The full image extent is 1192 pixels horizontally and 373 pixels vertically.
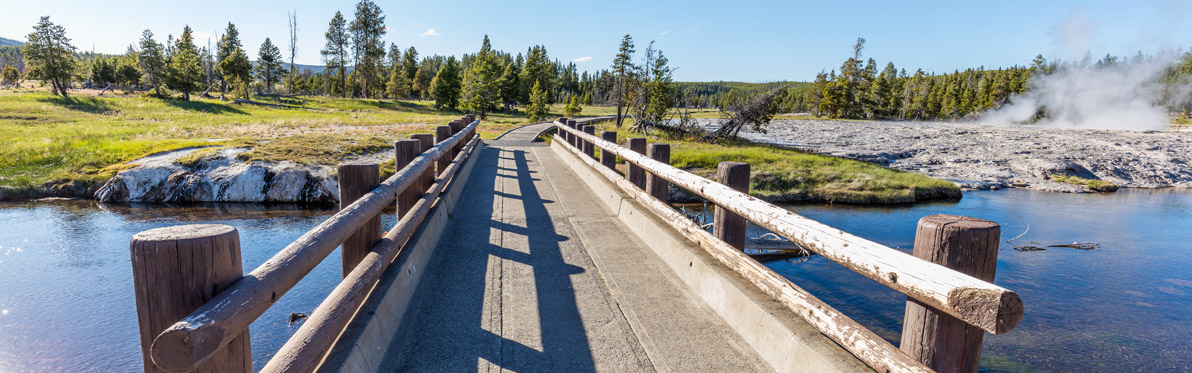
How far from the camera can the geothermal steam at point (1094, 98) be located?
56656 mm

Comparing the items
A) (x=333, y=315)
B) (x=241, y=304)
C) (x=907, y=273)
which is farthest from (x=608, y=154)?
(x=241, y=304)

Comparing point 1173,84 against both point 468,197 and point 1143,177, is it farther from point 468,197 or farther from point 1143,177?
point 468,197

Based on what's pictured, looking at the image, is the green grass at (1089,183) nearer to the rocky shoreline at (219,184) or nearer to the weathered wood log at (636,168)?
the weathered wood log at (636,168)

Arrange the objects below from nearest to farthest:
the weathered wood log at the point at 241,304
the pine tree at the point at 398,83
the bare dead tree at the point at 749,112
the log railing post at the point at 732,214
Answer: the weathered wood log at the point at 241,304 → the log railing post at the point at 732,214 → the bare dead tree at the point at 749,112 → the pine tree at the point at 398,83

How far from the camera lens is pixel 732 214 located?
173 inches

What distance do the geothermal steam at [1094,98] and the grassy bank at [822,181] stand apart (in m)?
46.8

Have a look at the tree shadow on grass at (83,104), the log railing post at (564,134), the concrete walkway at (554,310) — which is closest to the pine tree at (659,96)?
the log railing post at (564,134)

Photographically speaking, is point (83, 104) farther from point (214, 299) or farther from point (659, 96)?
point (214, 299)

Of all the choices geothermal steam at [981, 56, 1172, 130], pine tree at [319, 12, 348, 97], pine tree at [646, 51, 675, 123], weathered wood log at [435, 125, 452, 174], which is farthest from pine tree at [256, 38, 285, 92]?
geothermal steam at [981, 56, 1172, 130]

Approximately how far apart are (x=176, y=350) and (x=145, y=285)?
1.02 ft

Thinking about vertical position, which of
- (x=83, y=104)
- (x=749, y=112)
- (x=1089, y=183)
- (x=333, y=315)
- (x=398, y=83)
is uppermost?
(x=398, y=83)

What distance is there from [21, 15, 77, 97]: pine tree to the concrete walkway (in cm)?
6449

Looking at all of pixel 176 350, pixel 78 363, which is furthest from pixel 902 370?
pixel 78 363

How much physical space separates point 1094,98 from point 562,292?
8475 cm
